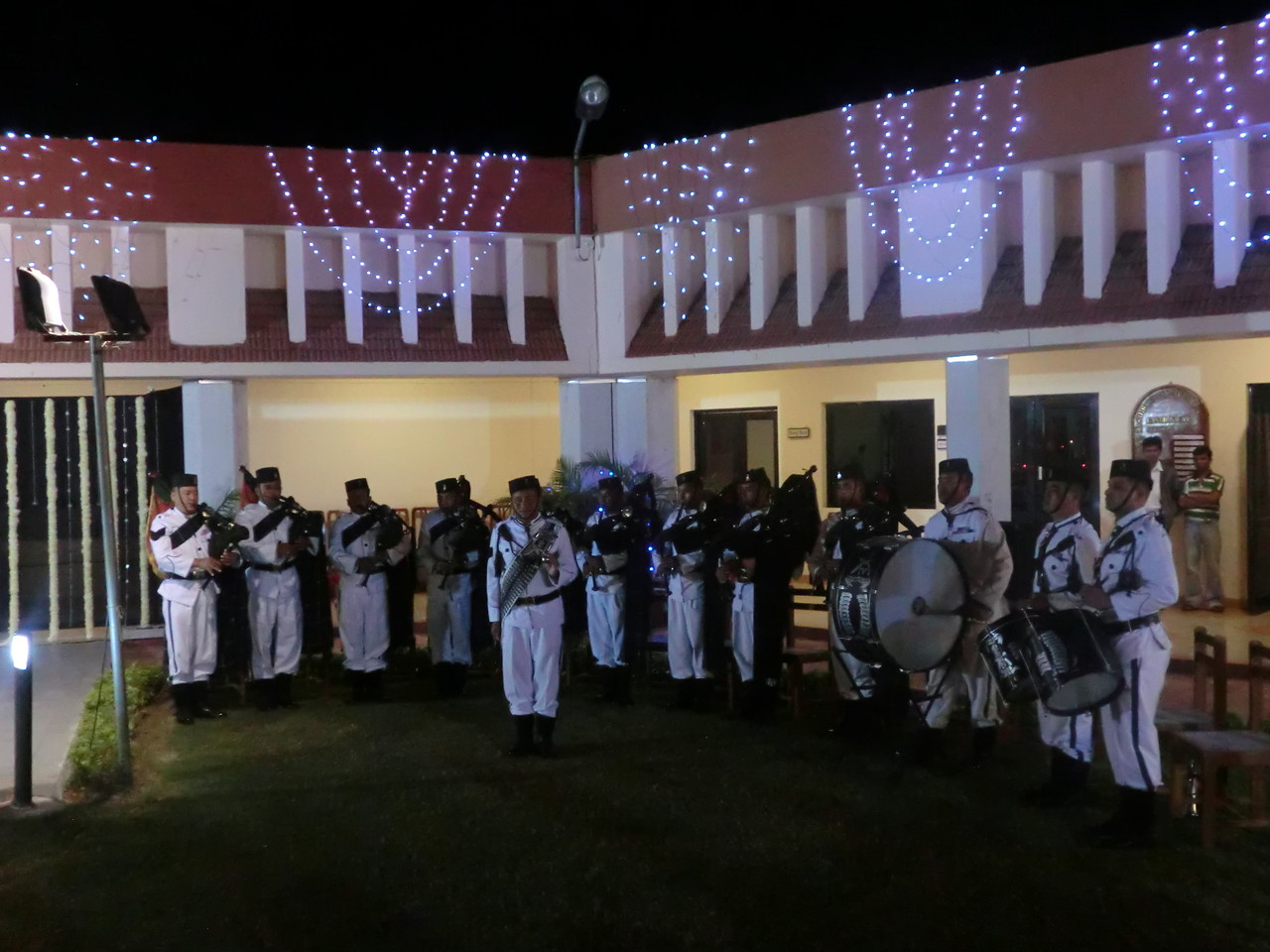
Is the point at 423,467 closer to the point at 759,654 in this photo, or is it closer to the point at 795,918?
the point at 759,654

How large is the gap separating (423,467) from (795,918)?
12612 millimetres

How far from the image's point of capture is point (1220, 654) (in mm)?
7461

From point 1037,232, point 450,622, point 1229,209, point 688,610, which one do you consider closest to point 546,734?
point 688,610

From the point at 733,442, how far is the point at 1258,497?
6512mm

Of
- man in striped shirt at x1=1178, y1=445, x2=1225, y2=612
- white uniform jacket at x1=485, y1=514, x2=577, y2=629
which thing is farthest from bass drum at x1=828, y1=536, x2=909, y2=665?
man in striped shirt at x1=1178, y1=445, x2=1225, y2=612

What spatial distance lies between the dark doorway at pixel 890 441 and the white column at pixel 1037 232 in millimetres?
4389

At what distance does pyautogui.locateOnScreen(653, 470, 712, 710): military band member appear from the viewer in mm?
9594

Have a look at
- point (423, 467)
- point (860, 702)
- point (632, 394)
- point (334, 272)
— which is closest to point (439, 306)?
point (334, 272)

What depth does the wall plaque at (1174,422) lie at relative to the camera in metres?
12.8

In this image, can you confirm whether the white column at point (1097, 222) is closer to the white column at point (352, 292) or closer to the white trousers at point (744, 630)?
the white trousers at point (744, 630)

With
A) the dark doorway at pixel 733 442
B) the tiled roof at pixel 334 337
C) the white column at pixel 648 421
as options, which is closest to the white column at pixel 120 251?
the tiled roof at pixel 334 337

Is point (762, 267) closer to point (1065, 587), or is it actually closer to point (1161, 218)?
point (1161, 218)

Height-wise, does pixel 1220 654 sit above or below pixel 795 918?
above

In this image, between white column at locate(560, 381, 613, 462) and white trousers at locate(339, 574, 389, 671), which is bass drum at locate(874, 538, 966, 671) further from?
white column at locate(560, 381, 613, 462)
